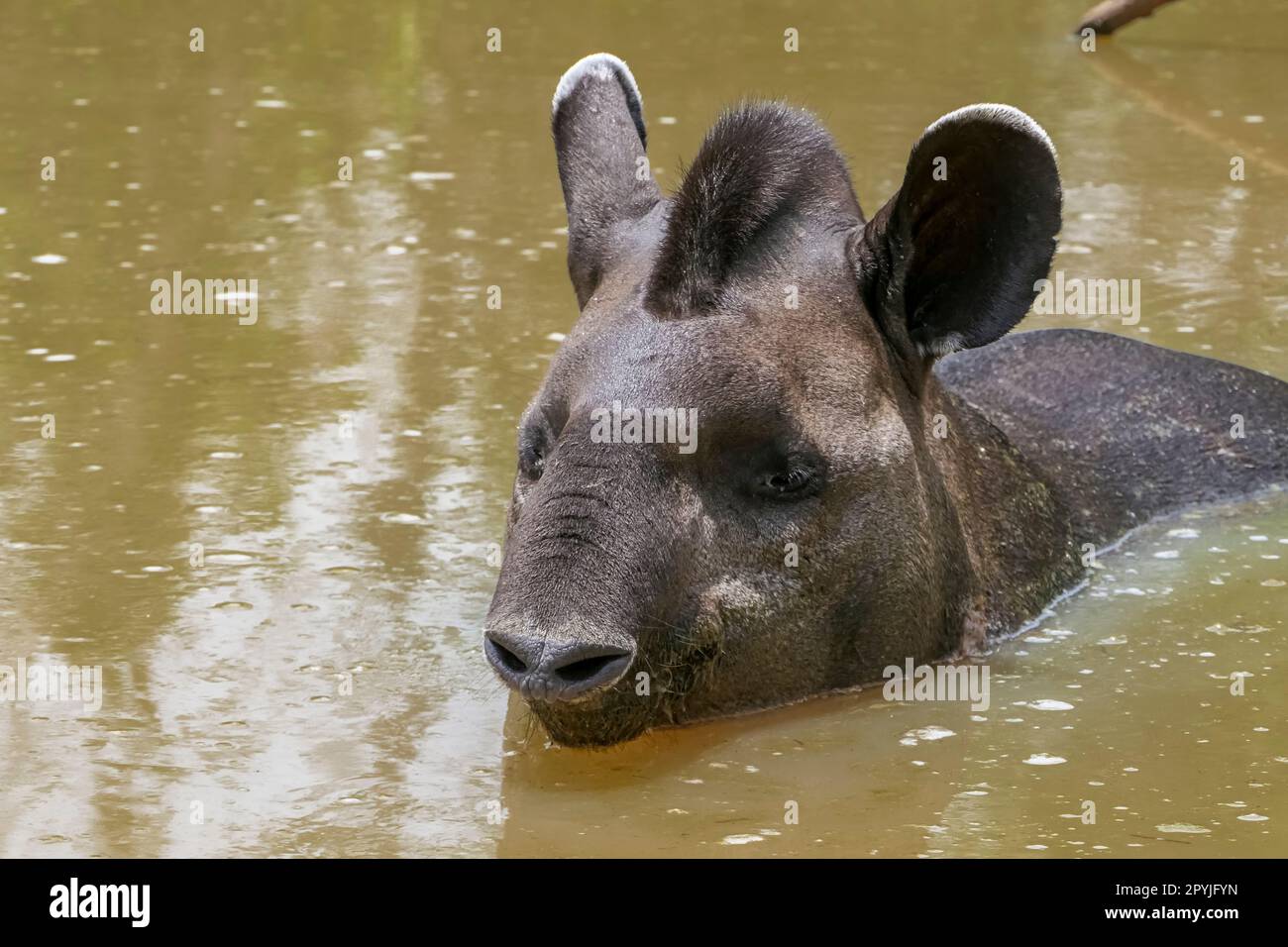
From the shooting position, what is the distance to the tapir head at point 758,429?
7.18 meters

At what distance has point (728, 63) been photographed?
21.6 metres

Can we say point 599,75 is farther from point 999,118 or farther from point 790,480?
point 790,480

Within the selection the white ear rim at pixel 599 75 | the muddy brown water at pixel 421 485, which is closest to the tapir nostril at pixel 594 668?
the muddy brown water at pixel 421 485

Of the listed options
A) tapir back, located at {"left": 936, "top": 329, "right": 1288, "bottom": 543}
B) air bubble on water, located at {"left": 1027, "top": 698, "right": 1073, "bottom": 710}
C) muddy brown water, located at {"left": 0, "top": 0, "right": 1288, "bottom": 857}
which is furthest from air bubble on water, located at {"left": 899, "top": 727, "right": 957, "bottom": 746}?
tapir back, located at {"left": 936, "top": 329, "right": 1288, "bottom": 543}

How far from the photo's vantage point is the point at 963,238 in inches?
322

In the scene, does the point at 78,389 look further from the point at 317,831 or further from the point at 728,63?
the point at 728,63

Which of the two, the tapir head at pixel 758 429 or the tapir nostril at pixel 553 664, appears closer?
the tapir nostril at pixel 553 664

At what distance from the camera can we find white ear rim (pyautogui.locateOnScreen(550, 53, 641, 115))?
923cm

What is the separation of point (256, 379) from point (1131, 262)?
5802 millimetres

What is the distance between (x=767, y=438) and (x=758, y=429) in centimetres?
5

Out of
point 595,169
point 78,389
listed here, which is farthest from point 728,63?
point 595,169

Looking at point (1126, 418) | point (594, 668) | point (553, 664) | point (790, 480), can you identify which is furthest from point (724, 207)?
point (1126, 418)

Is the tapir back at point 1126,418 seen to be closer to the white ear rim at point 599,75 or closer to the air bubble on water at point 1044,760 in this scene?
the white ear rim at point 599,75

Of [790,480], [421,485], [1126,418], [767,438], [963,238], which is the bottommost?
[421,485]
